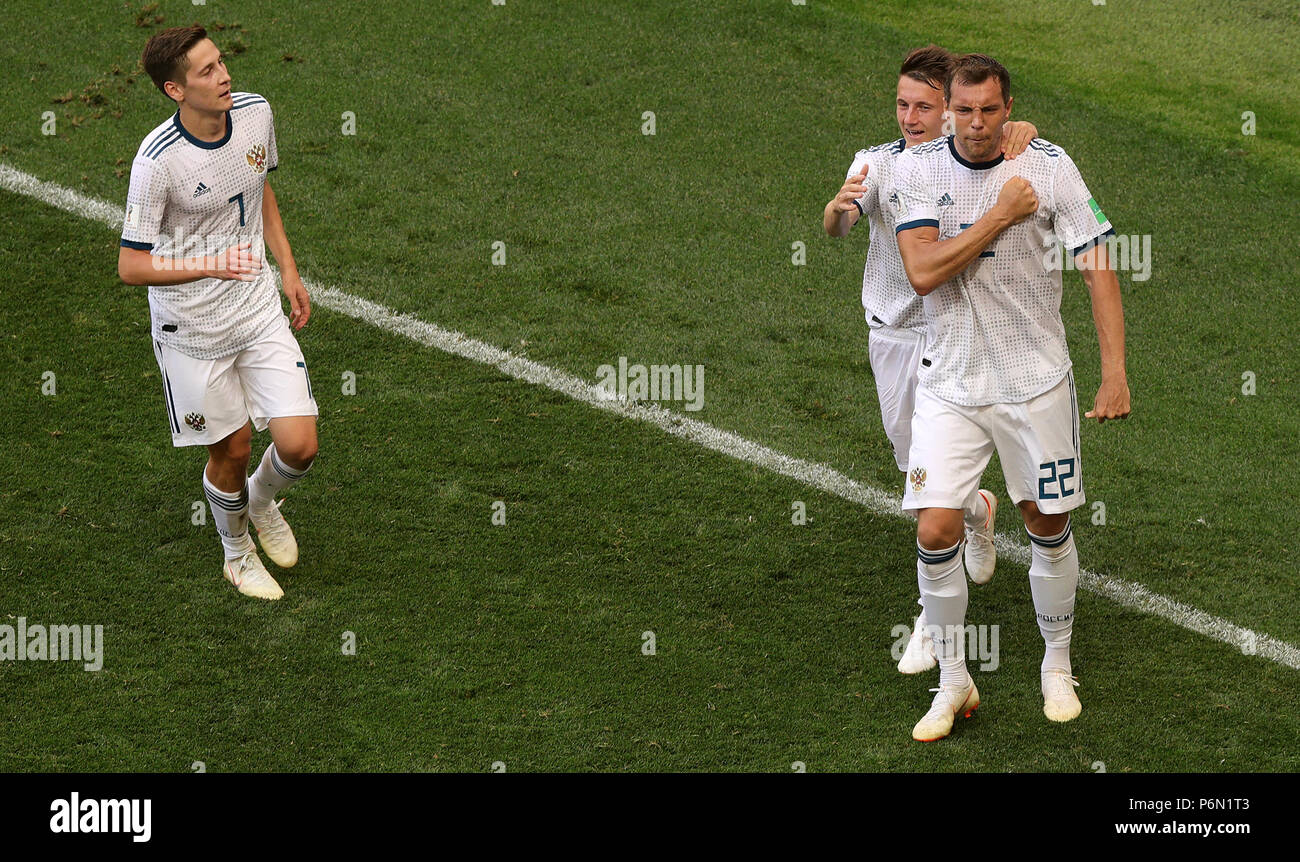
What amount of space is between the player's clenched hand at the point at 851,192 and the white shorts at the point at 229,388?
84.3 inches

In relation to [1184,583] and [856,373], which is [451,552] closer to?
[856,373]

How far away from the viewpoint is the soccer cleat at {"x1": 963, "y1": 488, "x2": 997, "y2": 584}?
5.83m

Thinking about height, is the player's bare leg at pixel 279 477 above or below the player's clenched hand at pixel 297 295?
below

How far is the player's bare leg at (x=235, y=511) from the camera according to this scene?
5645mm

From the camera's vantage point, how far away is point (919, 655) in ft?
17.8

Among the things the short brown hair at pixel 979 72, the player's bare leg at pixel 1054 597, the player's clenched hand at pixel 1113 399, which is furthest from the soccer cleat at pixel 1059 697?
the short brown hair at pixel 979 72

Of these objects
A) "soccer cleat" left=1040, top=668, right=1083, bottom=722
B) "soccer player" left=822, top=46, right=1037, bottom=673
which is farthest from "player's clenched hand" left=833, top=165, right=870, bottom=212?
"soccer cleat" left=1040, top=668, right=1083, bottom=722

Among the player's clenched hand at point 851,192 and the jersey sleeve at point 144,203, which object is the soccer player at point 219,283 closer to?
the jersey sleeve at point 144,203

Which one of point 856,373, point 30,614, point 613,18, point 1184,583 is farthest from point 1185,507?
point 613,18

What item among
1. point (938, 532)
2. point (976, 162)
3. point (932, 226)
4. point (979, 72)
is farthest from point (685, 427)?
point (979, 72)

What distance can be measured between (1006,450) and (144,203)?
312 centimetres

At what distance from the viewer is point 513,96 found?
31.6 feet

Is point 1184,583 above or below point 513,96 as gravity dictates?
below

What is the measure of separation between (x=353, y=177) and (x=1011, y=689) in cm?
530
